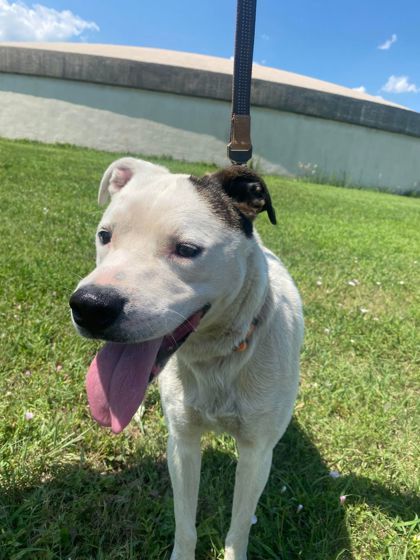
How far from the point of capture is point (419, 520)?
2266 mm

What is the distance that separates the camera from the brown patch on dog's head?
197cm

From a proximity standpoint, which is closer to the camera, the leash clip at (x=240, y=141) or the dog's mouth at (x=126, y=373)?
the dog's mouth at (x=126, y=373)

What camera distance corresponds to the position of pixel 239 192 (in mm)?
2068

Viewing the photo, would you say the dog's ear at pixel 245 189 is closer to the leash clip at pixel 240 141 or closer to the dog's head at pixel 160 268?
the dog's head at pixel 160 268

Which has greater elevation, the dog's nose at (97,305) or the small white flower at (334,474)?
the dog's nose at (97,305)

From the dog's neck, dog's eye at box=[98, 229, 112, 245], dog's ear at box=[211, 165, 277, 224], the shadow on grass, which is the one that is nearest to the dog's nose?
dog's eye at box=[98, 229, 112, 245]

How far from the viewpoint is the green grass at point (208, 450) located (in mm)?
2158

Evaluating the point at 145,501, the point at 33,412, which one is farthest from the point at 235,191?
the point at 33,412

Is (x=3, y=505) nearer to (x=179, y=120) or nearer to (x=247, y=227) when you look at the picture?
(x=247, y=227)

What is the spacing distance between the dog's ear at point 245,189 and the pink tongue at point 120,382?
77 cm

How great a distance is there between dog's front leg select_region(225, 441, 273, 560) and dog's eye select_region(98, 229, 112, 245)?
44.7 inches

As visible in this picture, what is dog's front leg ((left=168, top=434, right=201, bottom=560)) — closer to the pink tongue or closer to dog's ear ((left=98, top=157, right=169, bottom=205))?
the pink tongue

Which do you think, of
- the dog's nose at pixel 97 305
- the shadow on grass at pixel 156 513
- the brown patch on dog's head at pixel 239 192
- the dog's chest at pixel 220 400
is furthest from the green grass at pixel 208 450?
the brown patch on dog's head at pixel 239 192

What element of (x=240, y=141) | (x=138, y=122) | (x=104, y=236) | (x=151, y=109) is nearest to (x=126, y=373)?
(x=104, y=236)
